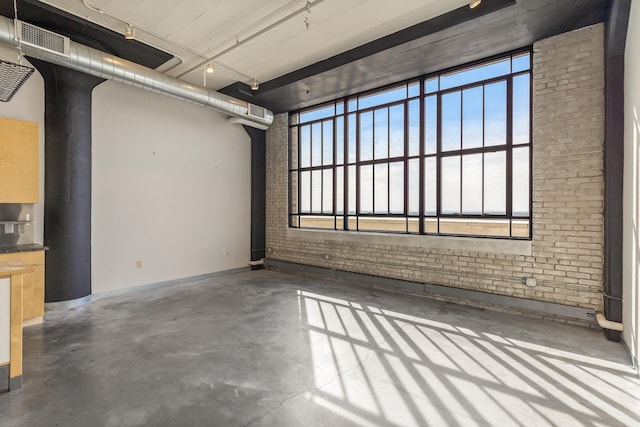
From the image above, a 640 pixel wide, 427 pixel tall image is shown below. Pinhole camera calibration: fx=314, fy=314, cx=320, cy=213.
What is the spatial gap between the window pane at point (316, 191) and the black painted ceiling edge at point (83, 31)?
358cm

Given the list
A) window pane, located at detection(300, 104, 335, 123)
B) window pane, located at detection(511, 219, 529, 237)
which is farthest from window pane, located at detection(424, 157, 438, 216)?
window pane, located at detection(300, 104, 335, 123)

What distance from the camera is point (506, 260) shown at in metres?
4.57

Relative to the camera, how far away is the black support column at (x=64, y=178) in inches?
179

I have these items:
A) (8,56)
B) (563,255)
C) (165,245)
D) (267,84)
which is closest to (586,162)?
(563,255)

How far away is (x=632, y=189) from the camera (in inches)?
122

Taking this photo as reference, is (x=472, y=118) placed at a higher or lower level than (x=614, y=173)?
higher

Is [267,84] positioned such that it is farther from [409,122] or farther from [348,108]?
[409,122]

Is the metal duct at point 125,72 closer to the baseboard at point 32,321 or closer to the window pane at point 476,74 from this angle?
the baseboard at point 32,321

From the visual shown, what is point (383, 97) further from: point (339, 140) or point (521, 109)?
point (521, 109)

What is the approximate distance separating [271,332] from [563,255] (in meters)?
3.88

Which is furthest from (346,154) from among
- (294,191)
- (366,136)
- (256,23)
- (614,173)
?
(614,173)

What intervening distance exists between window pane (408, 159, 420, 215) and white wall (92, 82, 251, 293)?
3992mm

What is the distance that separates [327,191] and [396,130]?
6.62 ft

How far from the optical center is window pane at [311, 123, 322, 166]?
7203mm
